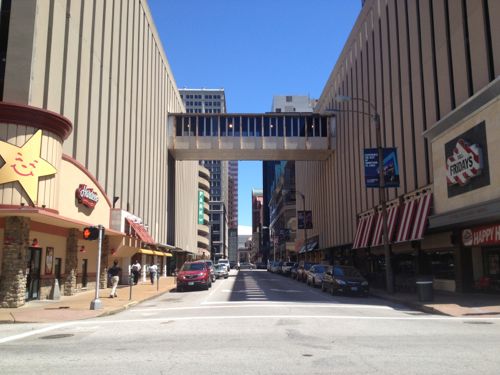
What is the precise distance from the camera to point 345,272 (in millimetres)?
25109

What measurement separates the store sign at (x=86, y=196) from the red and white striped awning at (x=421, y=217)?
16.6 metres

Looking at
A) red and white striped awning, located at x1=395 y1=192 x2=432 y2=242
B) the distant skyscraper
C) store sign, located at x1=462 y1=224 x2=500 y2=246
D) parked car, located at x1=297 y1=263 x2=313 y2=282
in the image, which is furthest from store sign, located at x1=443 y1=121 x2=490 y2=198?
the distant skyscraper

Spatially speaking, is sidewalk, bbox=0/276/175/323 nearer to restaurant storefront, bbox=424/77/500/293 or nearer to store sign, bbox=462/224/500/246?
restaurant storefront, bbox=424/77/500/293

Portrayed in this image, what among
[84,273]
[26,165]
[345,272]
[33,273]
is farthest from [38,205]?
[345,272]

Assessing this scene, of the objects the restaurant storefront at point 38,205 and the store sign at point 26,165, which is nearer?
the store sign at point 26,165

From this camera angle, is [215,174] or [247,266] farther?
[215,174]

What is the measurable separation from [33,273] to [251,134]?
34558mm

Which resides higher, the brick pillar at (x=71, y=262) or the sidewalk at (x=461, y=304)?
the brick pillar at (x=71, y=262)

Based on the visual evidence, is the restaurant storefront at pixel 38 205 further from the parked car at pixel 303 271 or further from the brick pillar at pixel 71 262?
the parked car at pixel 303 271

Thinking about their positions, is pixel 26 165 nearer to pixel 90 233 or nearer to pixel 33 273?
pixel 90 233

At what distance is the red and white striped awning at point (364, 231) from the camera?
118 feet

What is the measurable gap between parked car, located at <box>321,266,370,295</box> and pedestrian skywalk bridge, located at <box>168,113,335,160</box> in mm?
28179

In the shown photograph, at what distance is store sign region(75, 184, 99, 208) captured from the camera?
903 inches

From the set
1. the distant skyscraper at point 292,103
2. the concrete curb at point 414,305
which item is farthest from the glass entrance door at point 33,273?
the distant skyscraper at point 292,103
